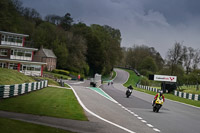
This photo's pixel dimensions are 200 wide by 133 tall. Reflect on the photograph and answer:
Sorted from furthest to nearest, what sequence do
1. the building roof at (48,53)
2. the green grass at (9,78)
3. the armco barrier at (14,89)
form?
the building roof at (48,53) < the green grass at (9,78) < the armco barrier at (14,89)

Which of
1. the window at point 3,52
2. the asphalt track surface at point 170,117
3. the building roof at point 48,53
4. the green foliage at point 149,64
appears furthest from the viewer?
the green foliage at point 149,64

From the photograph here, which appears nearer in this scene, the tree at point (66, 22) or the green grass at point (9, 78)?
the green grass at point (9, 78)

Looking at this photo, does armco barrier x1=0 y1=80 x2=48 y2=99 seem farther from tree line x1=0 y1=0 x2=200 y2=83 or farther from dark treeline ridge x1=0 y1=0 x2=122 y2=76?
dark treeline ridge x1=0 y1=0 x2=122 y2=76

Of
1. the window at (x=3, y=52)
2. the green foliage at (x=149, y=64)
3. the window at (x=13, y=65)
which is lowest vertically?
the window at (x=13, y=65)

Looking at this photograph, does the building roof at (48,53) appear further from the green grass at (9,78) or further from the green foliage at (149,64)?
the green grass at (9,78)

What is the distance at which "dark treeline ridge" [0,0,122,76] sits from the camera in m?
78.2

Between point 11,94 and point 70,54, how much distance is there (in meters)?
77.2

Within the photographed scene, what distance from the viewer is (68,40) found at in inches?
3986

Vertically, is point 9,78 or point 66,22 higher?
point 66,22

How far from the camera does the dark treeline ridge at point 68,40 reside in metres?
78.2

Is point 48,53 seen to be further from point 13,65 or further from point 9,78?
point 9,78

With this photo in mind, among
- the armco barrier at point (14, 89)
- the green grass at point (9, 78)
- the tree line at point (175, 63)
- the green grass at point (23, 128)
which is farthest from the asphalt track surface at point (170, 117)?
the tree line at point (175, 63)

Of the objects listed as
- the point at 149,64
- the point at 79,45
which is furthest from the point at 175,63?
the point at 149,64

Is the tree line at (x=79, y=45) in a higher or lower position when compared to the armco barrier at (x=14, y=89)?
higher
